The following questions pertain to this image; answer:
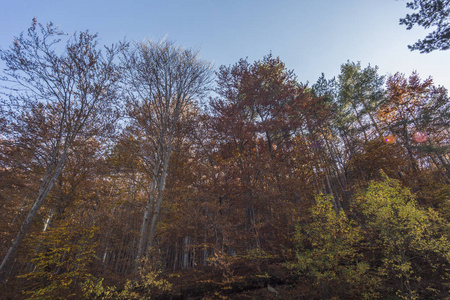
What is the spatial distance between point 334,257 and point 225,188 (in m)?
6.57

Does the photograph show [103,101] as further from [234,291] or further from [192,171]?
[234,291]

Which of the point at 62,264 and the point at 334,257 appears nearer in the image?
the point at 62,264

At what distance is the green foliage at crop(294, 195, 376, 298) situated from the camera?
6812mm

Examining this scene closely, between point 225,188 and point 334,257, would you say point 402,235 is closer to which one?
point 334,257

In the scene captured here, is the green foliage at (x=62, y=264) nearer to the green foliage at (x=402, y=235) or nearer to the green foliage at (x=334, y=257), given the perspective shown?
the green foliage at (x=334, y=257)

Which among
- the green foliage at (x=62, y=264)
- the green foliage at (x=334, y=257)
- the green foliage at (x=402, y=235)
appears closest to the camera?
the green foliage at (x=62, y=264)

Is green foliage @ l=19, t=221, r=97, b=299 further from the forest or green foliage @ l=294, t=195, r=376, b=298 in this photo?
green foliage @ l=294, t=195, r=376, b=298

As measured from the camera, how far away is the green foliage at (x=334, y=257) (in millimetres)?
6812

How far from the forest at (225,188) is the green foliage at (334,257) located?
7 centimetres

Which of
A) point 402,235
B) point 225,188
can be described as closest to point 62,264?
point 225,188

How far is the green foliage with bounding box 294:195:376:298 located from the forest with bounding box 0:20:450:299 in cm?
7

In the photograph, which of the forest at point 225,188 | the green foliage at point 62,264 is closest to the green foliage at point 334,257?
the forest at point 225,188

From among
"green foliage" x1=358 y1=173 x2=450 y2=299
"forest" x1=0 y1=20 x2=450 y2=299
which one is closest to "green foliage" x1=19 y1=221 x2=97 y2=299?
"forest" x1=0 y1=20 x2=450 y2=299

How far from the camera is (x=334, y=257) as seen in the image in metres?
7.48
